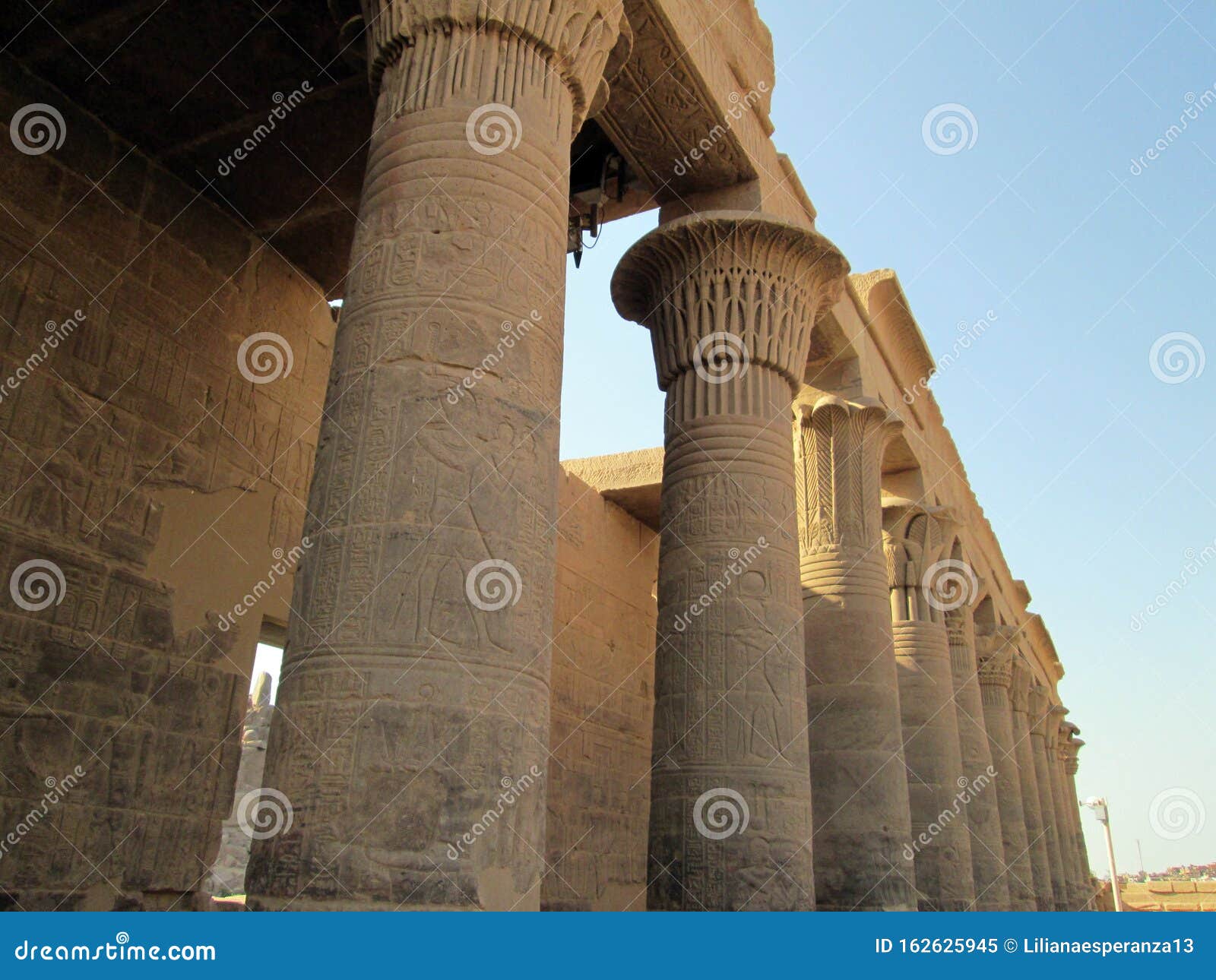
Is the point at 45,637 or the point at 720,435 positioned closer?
the point at 45,637

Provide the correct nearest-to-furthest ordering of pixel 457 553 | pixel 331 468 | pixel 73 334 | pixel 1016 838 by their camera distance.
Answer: pixel 457 553
pixel 331 468
pixel 73 334
pixel 1016 838

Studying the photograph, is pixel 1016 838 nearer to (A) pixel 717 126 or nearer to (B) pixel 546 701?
(A) pixel 717 126

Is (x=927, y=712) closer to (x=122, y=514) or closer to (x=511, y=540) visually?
(x=122, y=514)

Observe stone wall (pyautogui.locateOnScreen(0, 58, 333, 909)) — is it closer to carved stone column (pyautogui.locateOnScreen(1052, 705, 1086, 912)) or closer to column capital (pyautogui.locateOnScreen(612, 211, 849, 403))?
column capital (pyautogui.locateOnScreen(612, 211, 849, 403))

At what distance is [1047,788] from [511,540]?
20.6 metres

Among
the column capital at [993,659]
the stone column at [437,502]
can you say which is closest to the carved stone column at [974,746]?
the column capital at [993,659]

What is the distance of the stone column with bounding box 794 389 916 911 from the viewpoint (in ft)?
26.4

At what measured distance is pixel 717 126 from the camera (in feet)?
24.2

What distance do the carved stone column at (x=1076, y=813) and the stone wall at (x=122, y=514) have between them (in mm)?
21129

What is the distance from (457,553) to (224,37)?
482cm

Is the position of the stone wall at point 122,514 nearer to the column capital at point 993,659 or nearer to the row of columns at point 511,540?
the row of columns at point 511,540

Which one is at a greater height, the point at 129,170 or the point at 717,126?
the point at 717,126

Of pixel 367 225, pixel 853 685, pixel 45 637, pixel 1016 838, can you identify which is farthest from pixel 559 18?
pixel 1016 838

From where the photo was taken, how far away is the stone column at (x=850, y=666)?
8.05m
